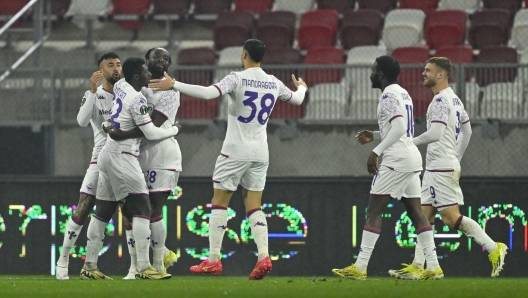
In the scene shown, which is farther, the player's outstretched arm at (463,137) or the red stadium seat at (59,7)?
the red stadium seat at (59,7)

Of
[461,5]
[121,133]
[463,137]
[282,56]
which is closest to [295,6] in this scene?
[282,56]

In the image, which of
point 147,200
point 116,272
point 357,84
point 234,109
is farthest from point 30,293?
point 357,84

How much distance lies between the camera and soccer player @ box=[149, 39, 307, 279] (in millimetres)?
9562

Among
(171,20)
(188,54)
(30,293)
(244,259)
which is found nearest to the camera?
(30,293)

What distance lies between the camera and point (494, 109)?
13.7 metres

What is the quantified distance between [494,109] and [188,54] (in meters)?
5.35

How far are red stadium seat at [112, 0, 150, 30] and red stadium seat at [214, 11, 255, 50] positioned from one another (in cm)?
160

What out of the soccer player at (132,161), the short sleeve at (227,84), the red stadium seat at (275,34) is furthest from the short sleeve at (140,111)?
the red stadium seat at (275,34)

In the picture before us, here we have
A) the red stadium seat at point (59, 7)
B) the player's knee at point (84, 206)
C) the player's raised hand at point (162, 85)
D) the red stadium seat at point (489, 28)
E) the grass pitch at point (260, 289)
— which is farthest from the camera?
the red stadium seat at point (59, 7)

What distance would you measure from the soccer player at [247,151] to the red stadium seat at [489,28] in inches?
307

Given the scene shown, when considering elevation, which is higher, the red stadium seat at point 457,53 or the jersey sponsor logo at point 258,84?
the red stadium seat at point 457,53

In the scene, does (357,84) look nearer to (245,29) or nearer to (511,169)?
(511,169)

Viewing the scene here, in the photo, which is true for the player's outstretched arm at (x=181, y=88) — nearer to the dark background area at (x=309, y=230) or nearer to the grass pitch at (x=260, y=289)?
the grass pitch at (x=260, y=289)

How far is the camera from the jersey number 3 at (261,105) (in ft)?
31.4
